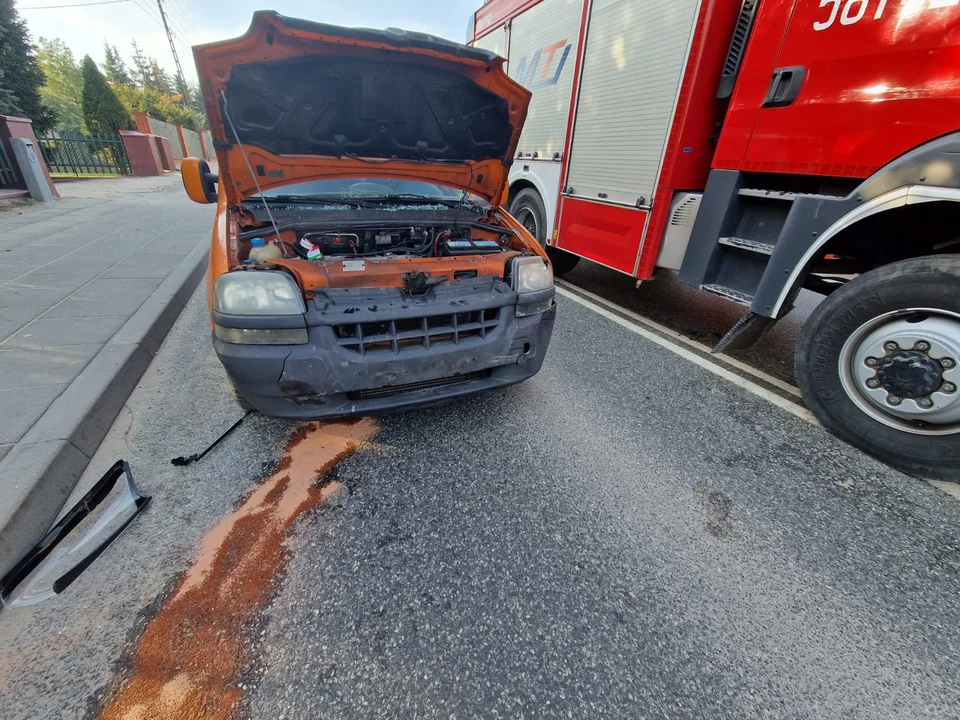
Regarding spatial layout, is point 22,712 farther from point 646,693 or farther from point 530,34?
point 530,34

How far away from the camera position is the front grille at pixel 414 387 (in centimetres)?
223

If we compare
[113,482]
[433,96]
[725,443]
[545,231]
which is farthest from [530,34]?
[113,482]

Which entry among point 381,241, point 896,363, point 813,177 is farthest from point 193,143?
point 896,363

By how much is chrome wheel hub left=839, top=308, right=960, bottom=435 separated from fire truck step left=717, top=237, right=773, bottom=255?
76 cm

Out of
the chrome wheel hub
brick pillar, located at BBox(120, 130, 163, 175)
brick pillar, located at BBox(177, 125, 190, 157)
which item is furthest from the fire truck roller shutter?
brick pillar, located at BBox(177, 125, 190, 157)

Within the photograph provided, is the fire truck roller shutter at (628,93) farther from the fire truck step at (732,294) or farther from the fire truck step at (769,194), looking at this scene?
the fire truck step at (732,294)

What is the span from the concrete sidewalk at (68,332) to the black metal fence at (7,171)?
A: 252 cm

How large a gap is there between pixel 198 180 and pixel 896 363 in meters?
4.39

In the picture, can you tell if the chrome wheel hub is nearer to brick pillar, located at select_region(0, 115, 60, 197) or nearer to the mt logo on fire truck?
the mt logo on fire truck

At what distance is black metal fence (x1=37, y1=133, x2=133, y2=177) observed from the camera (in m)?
14.0

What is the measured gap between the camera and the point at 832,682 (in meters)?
1.46

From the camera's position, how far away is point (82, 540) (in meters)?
1.86

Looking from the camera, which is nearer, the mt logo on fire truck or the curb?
the curb

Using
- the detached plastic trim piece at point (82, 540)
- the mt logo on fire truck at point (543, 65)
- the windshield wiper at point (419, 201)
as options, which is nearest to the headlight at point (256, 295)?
the detached plastic trim piece at point (82, 540)
